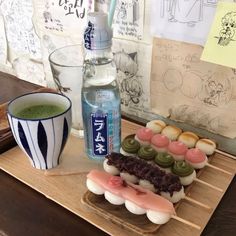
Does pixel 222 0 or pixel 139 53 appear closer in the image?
pixel 222 0

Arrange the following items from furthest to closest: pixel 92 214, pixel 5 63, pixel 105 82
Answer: pixel 5 63 → pixel 105 82 → pixel 92 214

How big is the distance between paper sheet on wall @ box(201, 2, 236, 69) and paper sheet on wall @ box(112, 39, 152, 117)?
14 cm

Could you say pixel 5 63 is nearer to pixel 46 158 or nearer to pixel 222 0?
pixel 46 158

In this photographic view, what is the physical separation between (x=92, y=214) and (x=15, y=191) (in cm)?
15

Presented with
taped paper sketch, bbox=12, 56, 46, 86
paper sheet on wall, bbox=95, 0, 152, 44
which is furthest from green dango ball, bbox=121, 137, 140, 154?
taped paper sketch, bbox=12, 56, 46, 86

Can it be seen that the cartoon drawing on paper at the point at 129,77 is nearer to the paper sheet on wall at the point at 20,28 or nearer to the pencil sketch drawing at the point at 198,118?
the pencil sketch drawing at the point at 198,118

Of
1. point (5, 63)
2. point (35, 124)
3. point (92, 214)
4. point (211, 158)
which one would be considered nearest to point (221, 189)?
point (211, 158)

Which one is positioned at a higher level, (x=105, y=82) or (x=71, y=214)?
(x=105, y=82)

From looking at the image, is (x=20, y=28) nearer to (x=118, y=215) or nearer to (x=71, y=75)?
(x=71, y=75)

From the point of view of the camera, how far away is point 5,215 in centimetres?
53

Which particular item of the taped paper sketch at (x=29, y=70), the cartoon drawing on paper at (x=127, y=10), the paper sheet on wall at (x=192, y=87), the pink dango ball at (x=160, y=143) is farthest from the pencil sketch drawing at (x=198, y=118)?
the taped paper sketch at (x=29, y=70)

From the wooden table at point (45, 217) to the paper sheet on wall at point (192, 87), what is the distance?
0.46 ft

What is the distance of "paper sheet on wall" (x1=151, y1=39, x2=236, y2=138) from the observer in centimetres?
63

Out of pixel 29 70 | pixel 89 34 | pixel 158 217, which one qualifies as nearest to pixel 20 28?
pixel 29 70
